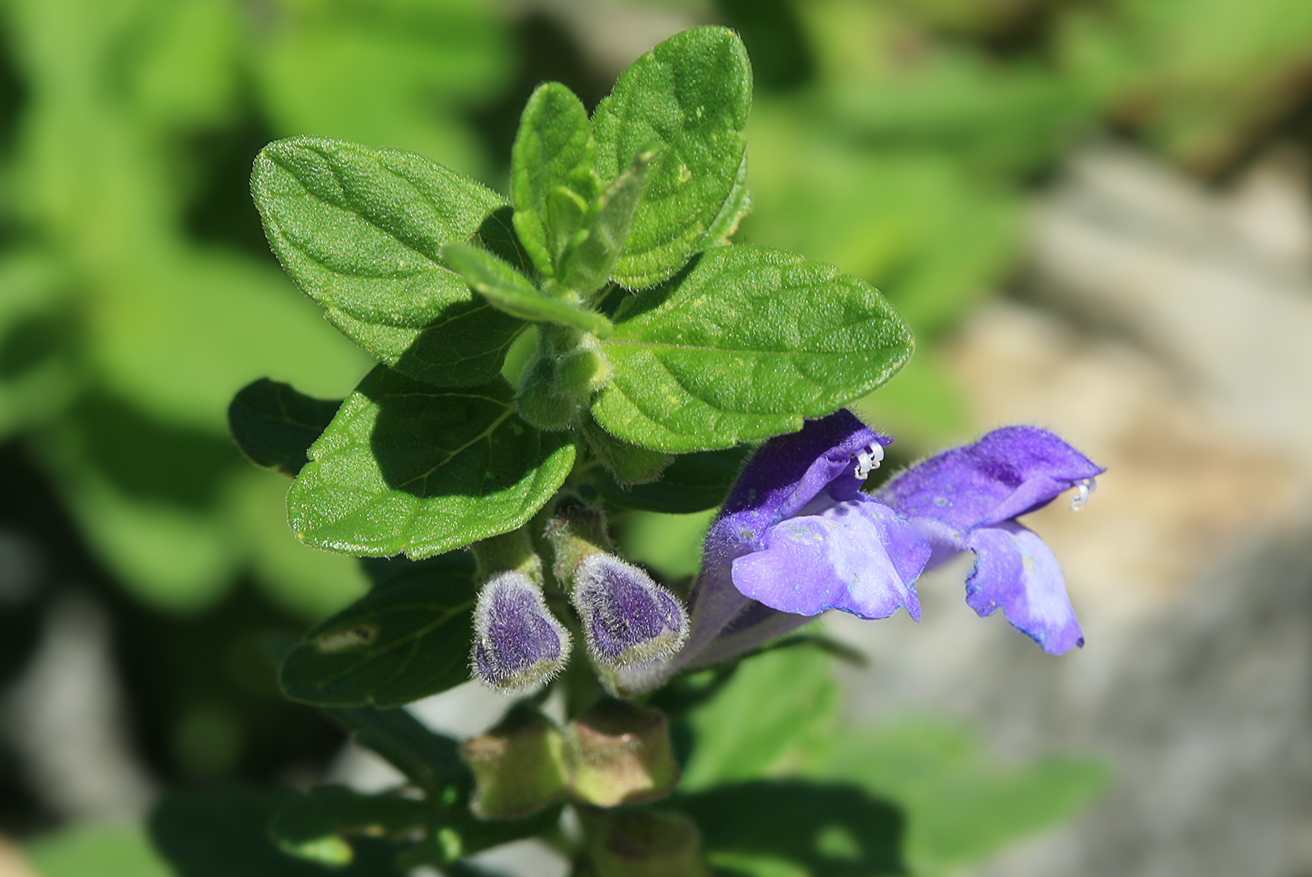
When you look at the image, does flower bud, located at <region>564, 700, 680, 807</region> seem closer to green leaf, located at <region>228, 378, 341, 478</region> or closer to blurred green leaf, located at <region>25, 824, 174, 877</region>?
green leaf, located at <region>228, 378, 341, 478</region>

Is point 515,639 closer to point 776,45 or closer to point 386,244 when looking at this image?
point 386,244

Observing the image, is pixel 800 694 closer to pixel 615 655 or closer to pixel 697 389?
pixel 615 655

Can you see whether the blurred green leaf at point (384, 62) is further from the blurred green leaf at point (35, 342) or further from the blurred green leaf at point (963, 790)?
the blurred green leaf at point (963, 790)

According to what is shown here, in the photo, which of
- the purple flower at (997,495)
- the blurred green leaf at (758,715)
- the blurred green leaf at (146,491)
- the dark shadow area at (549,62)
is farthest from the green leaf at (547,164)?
the dark shadow area at (549,62)

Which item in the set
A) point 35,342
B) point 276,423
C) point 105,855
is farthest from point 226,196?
point 276,423

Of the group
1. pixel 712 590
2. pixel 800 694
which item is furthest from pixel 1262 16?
pixel 712 590
